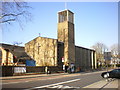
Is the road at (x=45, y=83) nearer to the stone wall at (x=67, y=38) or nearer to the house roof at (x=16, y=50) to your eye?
the stone wall at (x=67, y=38)

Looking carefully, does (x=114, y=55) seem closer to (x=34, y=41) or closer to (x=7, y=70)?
(x=34, y=41)

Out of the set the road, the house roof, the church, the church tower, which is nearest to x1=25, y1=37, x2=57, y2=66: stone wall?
the church

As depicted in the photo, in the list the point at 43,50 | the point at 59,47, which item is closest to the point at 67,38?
the point at 59,47

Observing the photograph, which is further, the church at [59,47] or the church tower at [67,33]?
the church tower at [67,33]

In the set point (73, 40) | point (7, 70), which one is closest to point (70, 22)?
point (73, 40)

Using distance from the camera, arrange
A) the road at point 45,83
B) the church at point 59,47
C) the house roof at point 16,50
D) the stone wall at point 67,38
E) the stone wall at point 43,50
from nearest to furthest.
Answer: the road at point 45,83, the stone wall at point 43,50, the church at point 59,47, the house roof at point 16,50, the stone wall at point 67,38

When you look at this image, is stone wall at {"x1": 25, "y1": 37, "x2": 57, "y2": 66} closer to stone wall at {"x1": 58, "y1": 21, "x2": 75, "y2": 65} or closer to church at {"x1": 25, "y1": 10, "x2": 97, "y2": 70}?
church at {"x1": 25, "y1": 10, "x2": 97, "y2": 70}

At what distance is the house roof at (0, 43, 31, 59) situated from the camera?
A: 159 ft

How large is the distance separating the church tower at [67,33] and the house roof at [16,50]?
1270cm

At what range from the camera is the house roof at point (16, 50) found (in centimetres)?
4844

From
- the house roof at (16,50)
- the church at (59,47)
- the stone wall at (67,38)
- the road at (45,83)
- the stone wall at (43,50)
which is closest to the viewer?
the road at (45,83)

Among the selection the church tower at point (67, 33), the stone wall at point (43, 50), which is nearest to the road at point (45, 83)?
the stone wall at point (43, 50)

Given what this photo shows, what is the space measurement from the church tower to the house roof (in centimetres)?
1270

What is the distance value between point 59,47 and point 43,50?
534 centimetres
